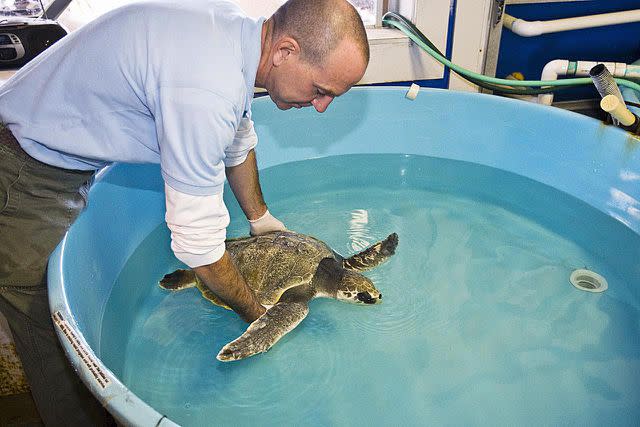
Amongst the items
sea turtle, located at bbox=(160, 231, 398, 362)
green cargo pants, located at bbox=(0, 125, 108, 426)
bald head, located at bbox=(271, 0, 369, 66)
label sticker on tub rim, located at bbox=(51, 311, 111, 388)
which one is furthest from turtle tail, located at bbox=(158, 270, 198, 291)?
bald head, located at bbox=(271, 0, 369, 66)

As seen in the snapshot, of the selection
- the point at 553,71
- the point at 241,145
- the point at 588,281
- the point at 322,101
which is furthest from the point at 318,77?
the point at 553,71

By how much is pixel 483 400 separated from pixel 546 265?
618 mm

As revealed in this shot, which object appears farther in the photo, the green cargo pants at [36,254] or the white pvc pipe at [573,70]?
the white pvc pipe at [573,70]

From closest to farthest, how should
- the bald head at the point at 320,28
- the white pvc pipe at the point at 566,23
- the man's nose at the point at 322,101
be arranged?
1. the bald head at the point at 320,28
2. the man's nose at the point at 322,101
3. the white pvc pipe at the point at 566,23

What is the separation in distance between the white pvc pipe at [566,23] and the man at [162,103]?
5.53 feet

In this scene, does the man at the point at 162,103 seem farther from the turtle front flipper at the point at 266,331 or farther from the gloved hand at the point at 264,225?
the gloved hand at the point at 264,225

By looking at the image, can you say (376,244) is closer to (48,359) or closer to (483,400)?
(483,400)

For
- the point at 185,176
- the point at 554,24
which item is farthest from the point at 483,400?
the point at 554,24

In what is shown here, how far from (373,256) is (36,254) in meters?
0.94

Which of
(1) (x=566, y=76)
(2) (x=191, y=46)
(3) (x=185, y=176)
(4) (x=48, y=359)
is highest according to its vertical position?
(2) (x=191, y=46)

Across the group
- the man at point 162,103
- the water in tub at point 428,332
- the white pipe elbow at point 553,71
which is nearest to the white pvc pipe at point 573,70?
the white pipe elbow at point 553,71

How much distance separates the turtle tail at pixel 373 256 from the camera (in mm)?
1604

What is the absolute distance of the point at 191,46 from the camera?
901 millimetres

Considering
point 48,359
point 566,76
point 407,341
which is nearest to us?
point 48,359
